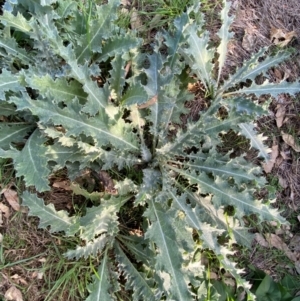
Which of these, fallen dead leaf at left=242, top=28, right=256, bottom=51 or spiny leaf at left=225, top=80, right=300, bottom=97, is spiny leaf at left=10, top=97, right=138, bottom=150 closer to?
spiny leaf at left=225, top=80, right=300, bottom=97

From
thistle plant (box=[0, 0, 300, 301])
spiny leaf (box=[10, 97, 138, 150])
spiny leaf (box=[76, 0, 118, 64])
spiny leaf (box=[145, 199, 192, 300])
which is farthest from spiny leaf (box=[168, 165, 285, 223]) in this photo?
spiny leaf (box=[76, 0, 118, 64])

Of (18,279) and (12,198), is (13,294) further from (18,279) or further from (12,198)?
(12,198)

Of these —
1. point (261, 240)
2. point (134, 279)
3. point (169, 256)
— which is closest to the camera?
point (169, 256)

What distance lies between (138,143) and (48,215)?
0.63 metres

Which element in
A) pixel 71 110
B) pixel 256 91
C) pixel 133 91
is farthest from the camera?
pixel 256 91

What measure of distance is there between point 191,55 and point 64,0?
79 cm

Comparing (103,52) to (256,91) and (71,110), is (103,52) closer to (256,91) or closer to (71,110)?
(71,110)

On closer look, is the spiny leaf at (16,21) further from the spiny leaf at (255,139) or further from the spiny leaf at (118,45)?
the spiny leaf at (255,139)

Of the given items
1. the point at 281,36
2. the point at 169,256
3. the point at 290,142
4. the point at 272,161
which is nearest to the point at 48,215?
the point at 169,256

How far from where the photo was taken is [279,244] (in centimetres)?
292

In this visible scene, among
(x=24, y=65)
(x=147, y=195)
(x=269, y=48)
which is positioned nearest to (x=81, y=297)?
(x=147, y=195)

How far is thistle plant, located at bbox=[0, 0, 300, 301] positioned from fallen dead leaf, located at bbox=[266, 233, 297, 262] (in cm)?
25

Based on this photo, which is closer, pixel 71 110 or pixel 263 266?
pixel 71 110

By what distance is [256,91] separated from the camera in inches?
110
